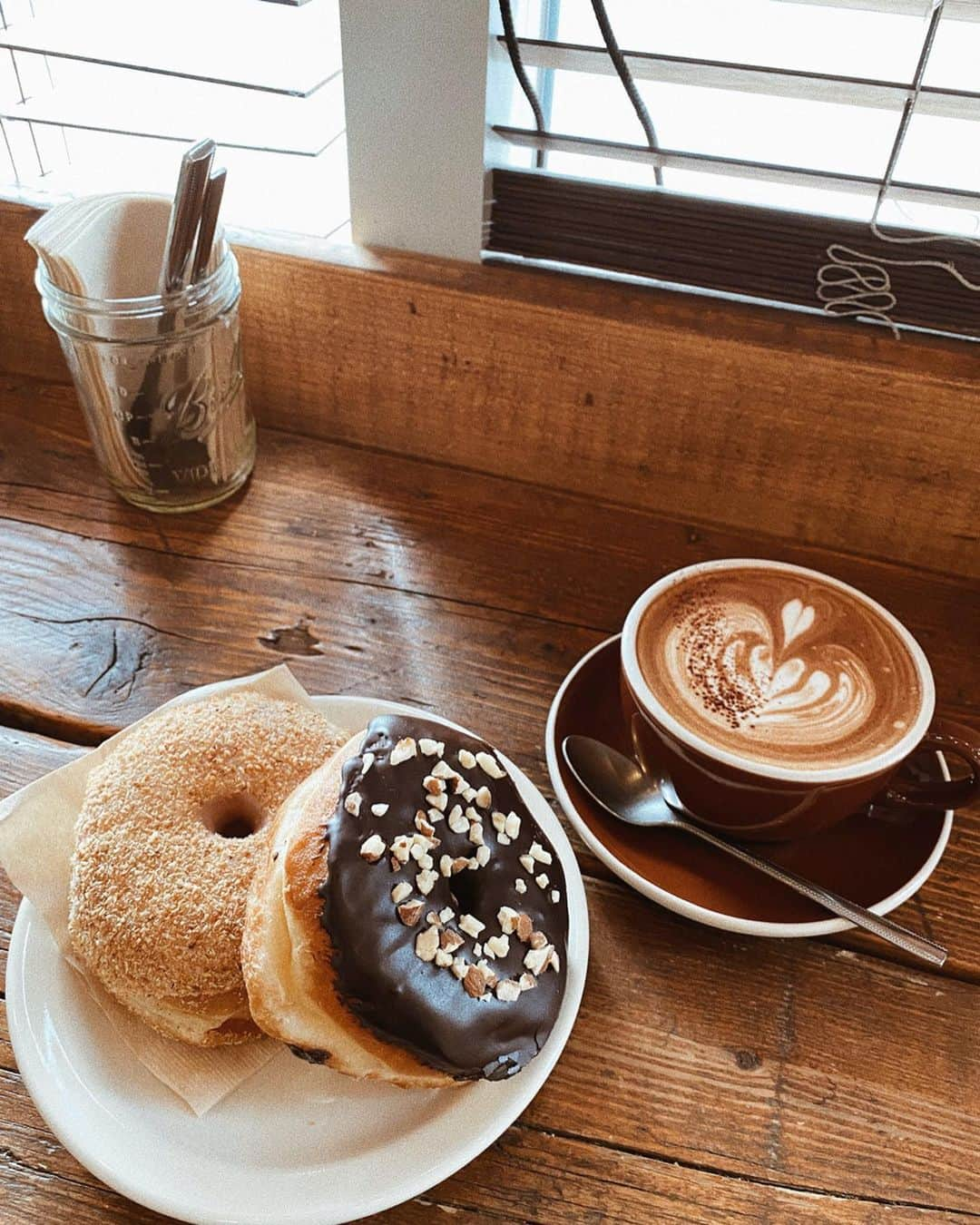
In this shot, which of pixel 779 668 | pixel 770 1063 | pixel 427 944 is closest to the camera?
pixel 427 944

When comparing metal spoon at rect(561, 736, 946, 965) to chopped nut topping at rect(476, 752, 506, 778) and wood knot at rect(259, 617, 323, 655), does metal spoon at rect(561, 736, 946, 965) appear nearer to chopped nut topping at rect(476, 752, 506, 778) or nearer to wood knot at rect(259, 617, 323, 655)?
chopped nut topping at rect(476, 752, 506, 778)

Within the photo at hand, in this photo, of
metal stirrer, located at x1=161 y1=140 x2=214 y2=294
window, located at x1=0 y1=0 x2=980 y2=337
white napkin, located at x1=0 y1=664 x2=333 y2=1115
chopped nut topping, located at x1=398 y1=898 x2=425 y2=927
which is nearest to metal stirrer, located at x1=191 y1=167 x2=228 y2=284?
metal stirrer, located at x1=161 y1=140 x2=214 y2=294

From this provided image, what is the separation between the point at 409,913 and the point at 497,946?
0.18ft

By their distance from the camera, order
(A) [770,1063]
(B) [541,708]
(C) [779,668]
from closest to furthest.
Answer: (A) [770,1063] → (C) [779,668] → (B) [541,708]

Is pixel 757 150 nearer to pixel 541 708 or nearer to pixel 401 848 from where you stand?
pixel 541 708

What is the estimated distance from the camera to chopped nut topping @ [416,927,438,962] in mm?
552

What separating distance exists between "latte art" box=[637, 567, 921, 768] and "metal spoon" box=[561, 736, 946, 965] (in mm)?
62

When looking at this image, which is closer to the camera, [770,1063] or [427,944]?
[427,944]

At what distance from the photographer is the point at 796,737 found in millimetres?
705

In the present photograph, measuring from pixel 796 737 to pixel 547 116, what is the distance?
61 cm

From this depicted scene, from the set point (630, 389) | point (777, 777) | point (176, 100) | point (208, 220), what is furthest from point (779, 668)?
point (176, 100)

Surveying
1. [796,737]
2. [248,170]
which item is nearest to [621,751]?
[796,737]

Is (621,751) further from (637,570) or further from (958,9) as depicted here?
(958,9)

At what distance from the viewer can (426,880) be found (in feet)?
1.89
